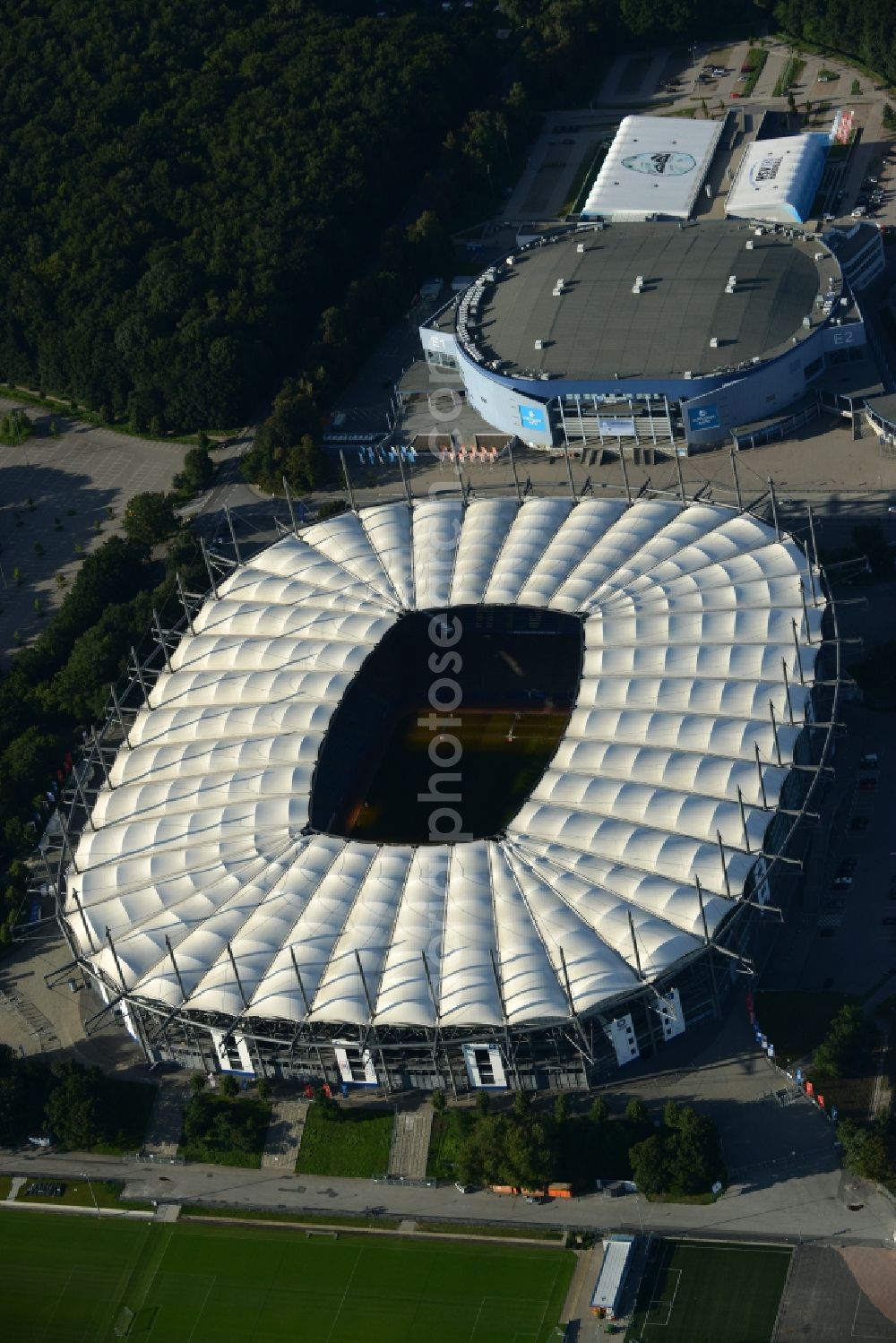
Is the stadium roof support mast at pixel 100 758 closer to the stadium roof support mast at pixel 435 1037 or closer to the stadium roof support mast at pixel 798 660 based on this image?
the stadium roof support mast at pixel 435 1037

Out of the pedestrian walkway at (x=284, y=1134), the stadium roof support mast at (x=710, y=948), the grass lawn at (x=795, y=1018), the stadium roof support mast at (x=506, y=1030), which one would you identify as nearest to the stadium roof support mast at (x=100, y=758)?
the pedestrian walkway at (x=284, y=1134)

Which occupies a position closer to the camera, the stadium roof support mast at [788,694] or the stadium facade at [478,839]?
the stadium facade at [478,839]

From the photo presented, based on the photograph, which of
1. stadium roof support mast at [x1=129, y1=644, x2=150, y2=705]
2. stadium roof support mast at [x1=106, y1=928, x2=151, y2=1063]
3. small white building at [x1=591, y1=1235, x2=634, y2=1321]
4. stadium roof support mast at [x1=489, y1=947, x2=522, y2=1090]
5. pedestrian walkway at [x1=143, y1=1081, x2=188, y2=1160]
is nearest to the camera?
small white building at [x1=591, y1=1235, x2=634, y2=1321]

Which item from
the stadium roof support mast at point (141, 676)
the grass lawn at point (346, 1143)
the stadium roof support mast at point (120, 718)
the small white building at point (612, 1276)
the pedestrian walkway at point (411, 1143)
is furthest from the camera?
the stadium roof support mast at point (141, 676)

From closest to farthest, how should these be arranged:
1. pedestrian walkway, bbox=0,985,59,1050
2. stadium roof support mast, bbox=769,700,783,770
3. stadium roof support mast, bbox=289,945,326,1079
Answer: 1. stadium roof support mast, bbox=289,945,326,1079
2. stadium roof support mast, bbox=769,700,783,770
3. pedestrian walkway, bbox=0,985,59,1050

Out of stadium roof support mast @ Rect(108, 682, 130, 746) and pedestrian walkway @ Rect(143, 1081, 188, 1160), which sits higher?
stadium roof support mast @ Rect(108, 682, 130, 746)

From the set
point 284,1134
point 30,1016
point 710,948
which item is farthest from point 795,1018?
point 30,1016

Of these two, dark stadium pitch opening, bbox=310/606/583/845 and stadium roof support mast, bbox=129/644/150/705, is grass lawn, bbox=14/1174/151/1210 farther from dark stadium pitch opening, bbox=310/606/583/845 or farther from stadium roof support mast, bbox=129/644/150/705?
stadium roof support mast, bbox=129/644/150/705

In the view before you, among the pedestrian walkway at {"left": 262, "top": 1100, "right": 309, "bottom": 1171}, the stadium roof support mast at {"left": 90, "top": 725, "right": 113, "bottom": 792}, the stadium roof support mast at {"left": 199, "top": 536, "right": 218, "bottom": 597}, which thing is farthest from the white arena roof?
the pedestrian walkway at {"left": 262, "top": 1100, "right": 309, "bottom": 1171}
